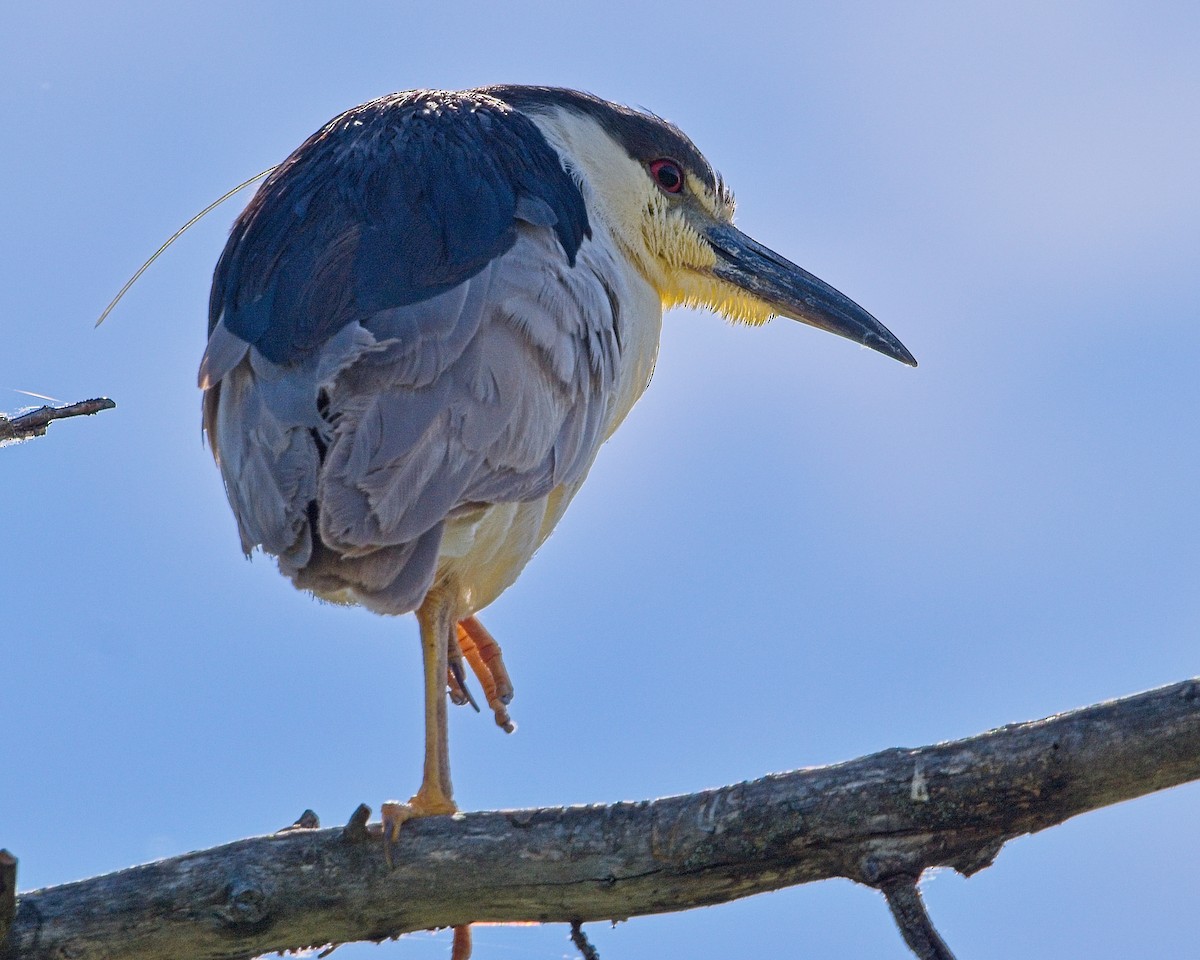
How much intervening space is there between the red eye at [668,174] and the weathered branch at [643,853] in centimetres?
256

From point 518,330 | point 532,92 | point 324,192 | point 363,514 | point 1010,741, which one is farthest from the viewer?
point 532,92

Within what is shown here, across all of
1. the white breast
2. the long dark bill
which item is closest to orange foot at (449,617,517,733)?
the white breast

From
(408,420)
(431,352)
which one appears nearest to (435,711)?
(408,420)

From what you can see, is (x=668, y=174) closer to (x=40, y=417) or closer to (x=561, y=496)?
(x=561, y=496)

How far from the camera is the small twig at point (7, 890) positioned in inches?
99.1

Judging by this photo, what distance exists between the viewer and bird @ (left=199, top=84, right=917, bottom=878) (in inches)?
125

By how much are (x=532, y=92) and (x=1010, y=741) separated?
9.50 ft

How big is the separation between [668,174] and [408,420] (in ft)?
6.13

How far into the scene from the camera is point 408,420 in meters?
3.27

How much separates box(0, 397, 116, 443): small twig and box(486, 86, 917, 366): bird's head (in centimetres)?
213

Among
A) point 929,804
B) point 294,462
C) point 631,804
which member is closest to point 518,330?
point 294,462

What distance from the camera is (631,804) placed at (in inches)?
106

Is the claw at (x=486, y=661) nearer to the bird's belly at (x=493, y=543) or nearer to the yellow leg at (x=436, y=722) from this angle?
the bird's belly at (x=493, y=543)

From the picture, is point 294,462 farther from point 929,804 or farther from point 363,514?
point 929,804
